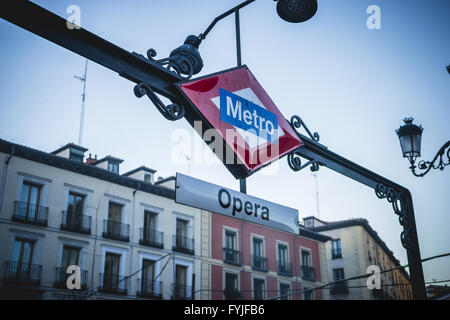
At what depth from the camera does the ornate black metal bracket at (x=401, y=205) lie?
557 cm

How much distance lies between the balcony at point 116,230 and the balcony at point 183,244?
9.54 ft

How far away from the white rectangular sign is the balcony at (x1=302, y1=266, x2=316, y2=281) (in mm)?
29829

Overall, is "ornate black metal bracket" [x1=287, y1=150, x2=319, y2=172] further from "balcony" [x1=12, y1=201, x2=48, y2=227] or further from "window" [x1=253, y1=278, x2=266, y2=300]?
"window" [x1=253, y1=278, x2=266, y2=300]

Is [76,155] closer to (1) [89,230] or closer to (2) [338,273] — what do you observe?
(1) [89,230]

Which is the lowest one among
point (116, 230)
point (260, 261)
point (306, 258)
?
point (260, 261)

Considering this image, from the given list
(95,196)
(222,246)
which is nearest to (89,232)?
(95,196)

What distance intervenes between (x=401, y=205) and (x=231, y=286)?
23.0 m

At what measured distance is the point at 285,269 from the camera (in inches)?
1243

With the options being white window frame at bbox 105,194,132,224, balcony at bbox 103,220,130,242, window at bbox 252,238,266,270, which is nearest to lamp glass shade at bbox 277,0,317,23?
balcony at bbox 103,220,130,242

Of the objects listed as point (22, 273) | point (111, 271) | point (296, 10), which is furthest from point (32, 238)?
point (296, 10)

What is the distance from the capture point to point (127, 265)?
2338 centimetres

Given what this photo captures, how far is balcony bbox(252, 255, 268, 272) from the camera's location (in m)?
29.4

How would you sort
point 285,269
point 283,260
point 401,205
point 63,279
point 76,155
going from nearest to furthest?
1. point 401,205
2. point 63,279
3. point 76,155
4. point 285,269
5. point 283,260

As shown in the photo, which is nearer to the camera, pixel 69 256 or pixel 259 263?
pixel 69 256
